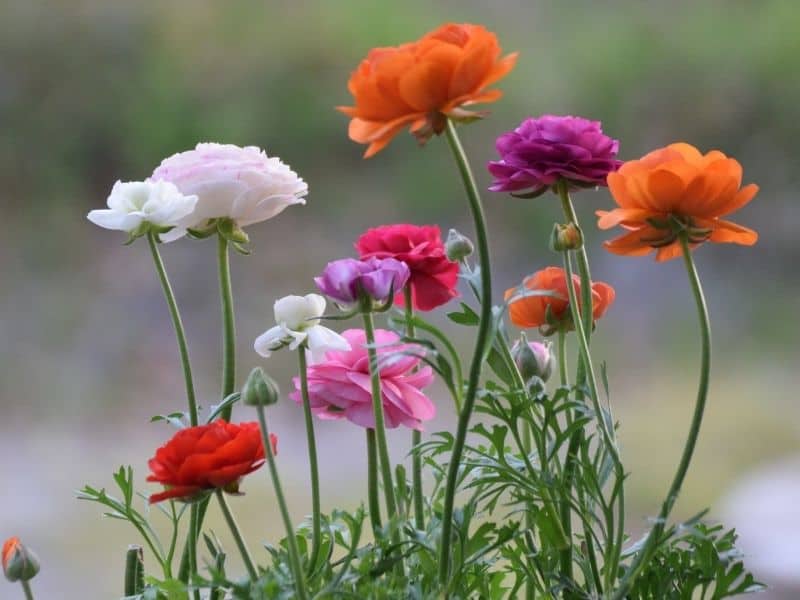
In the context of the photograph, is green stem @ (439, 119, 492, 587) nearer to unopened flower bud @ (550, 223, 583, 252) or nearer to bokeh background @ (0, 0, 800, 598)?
unopened flower bud @ (550, 223, 583, 252)

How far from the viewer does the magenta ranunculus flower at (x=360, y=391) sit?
45cm

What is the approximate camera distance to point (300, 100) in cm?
154

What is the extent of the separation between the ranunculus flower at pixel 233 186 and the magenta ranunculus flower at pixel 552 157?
0.08 m

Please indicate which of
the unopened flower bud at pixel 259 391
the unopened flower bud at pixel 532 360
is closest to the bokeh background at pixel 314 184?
the unopened flower bud at pixel 532 360

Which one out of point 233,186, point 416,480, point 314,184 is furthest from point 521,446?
point 314,184

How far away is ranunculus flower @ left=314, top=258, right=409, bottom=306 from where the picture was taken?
1.39ft

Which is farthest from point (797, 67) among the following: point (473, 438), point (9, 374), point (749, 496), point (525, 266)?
point (9, 374)

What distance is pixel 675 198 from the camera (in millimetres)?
426

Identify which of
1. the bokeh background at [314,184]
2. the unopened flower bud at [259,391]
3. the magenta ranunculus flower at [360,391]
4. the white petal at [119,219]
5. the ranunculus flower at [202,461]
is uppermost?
the bokeh background at [314,184]

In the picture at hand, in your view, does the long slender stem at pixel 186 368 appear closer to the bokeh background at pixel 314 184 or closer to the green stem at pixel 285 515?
the green stem at pixel 285 515

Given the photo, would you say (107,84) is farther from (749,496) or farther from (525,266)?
(749,496)

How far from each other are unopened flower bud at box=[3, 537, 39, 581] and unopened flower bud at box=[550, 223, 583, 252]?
24cm

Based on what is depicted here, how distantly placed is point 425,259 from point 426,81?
13cm

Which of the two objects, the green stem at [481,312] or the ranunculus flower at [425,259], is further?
the ranunculus flower at [425,259]
